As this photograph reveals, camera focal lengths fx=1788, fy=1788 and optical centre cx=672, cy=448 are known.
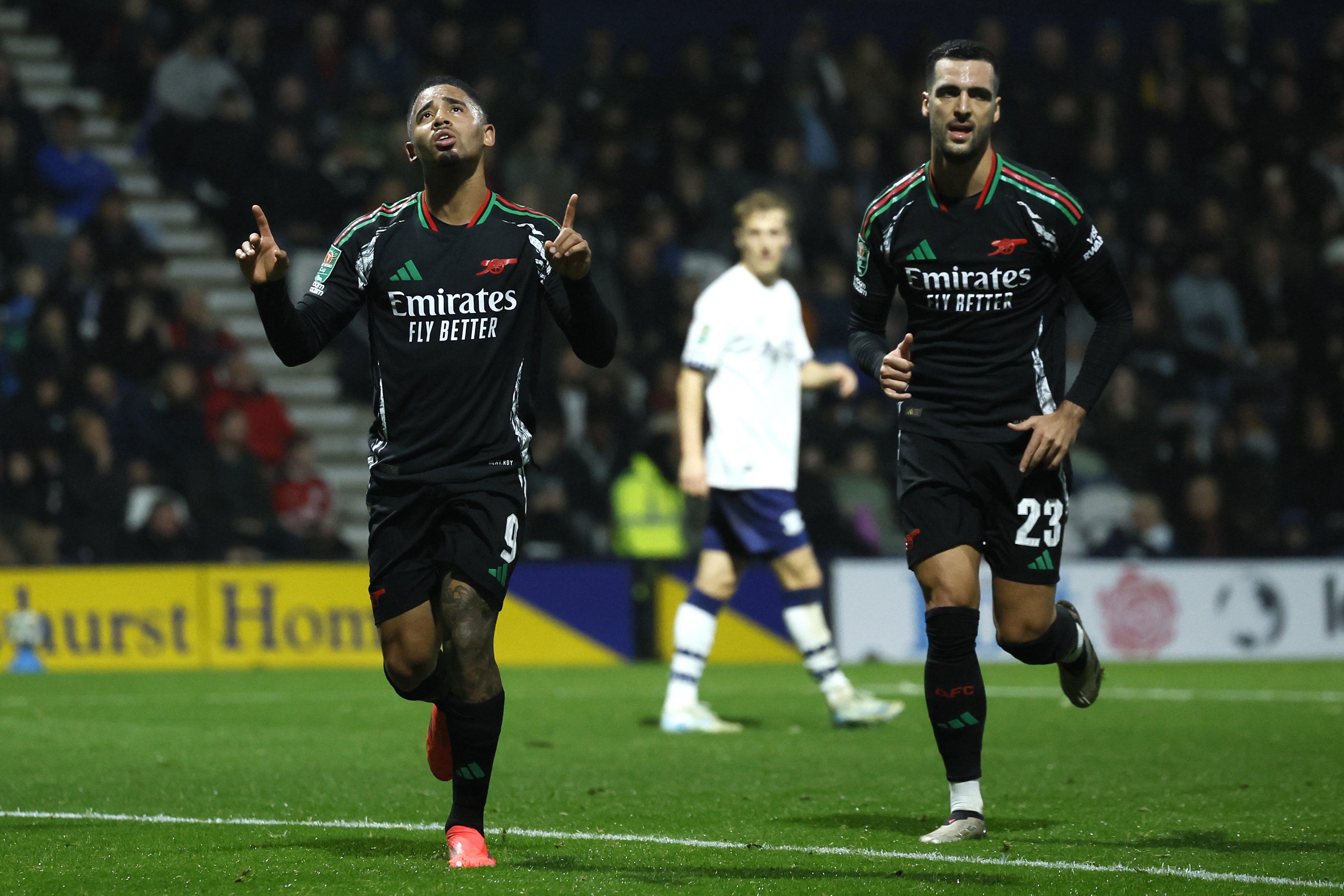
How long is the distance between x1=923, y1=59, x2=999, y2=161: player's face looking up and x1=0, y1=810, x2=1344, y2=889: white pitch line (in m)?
2.11

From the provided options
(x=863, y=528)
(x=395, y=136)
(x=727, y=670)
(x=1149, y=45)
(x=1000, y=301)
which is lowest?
(x=727, y=670)

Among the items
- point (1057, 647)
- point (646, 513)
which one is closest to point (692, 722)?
point (1057, 647)

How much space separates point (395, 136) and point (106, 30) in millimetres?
3096

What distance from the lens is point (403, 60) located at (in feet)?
59.0

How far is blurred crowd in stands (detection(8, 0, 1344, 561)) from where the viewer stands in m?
14.9

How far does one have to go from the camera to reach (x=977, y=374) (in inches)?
221

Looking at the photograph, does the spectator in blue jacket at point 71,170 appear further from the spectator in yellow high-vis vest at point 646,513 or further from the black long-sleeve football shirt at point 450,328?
the black long-sleeve football shirt at point 450,328

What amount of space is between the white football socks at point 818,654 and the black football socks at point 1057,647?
2840 millimetres

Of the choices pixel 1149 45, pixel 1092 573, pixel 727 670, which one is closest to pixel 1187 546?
pixel 1092 573

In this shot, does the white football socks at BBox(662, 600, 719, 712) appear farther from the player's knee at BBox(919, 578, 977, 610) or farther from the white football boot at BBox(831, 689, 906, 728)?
the player's knee at BBox(919, 578, 977, 610)

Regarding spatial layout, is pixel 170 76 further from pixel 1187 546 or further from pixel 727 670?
pixel 1187 546

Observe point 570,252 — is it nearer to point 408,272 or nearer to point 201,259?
point 408,272

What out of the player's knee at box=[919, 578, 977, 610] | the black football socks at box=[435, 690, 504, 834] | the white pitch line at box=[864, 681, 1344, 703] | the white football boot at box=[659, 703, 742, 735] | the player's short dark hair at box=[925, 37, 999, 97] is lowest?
the white pitch line at box=[864, 681, 1344, 703]

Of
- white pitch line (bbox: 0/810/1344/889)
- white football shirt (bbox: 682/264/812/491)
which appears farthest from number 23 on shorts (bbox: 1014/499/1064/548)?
white football shirt (bbox: 682/264/812/491)
